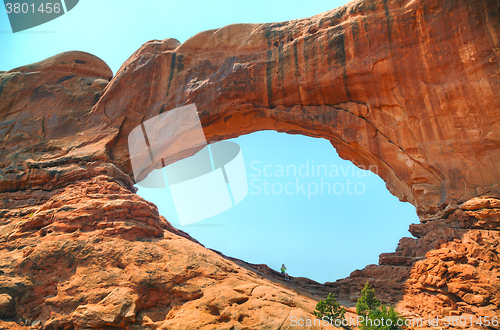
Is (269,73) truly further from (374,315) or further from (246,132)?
(374,315)

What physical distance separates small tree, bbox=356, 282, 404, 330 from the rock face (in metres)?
1.95

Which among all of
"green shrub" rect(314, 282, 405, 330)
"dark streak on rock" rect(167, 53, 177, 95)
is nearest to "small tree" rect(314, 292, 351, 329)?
"green shrub" rect(314, 282, 405, 330)

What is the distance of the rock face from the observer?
33.3ft

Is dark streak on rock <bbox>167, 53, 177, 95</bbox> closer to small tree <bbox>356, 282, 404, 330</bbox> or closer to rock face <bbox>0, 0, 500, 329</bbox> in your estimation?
rock face <bbox>0, 0, 500, 329</bbox>

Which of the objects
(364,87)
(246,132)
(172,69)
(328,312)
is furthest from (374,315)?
(172,69)

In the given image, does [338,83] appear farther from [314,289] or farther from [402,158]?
[314,289]

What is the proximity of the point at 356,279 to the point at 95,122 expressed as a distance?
18825mm

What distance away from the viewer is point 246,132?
70.5 feet

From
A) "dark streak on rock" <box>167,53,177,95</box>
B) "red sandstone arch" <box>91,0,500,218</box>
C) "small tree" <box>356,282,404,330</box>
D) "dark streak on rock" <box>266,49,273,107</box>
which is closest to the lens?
"small tree" <box>356,282,404,330</box>

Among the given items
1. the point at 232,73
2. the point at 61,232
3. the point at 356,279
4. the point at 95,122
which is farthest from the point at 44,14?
the point at 356,279

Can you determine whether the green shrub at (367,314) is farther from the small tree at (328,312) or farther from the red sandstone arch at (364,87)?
the red sandstone arch at (364,87)

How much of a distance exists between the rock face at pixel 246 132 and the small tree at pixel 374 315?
1.95 m

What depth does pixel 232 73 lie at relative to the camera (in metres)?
19.0

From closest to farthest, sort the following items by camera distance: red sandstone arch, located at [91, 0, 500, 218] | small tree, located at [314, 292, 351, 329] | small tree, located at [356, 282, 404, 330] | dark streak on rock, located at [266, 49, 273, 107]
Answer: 1. small tree, located at [356, 282, 404, 330]
2. small tree, located at [314, 292, 351, 329]
3. red sandstone arch, located at [91, 0, 500, 218]
4. dark streak on rock, located at [266, 49, 273, 107]
